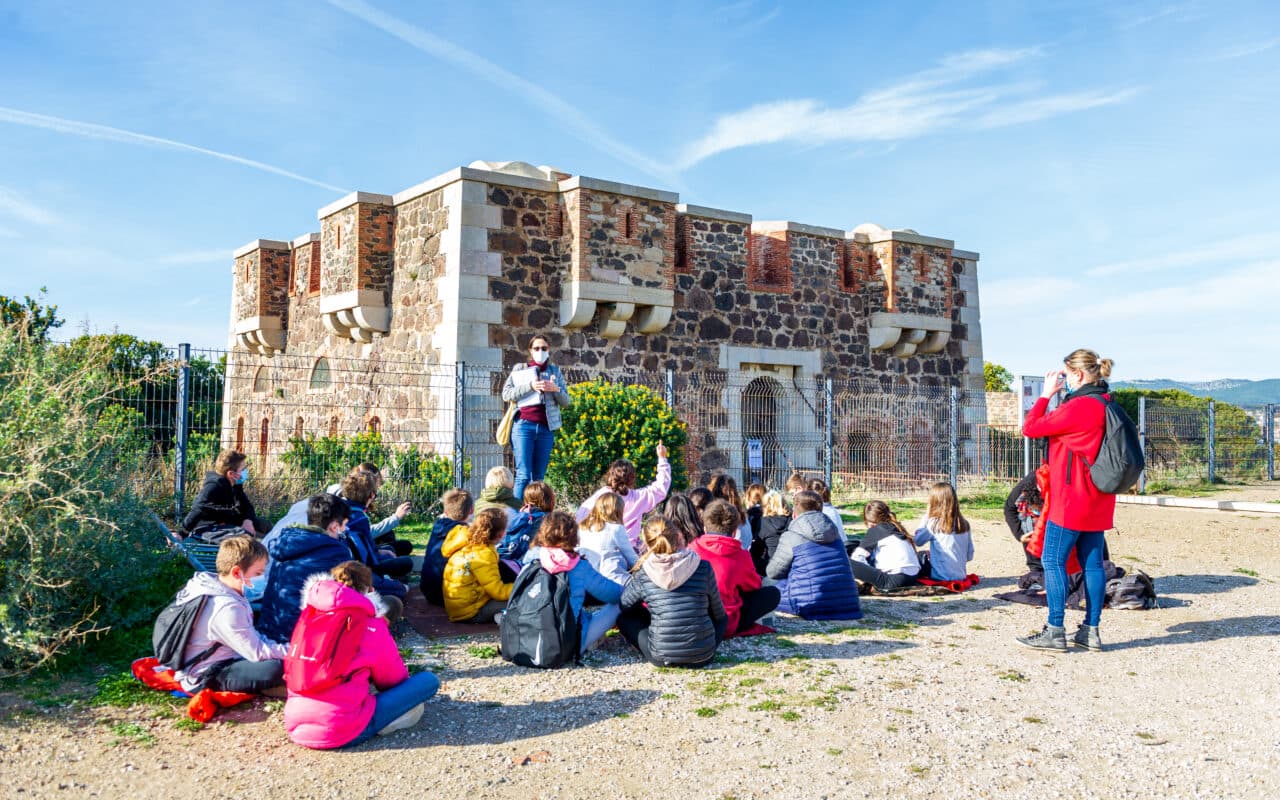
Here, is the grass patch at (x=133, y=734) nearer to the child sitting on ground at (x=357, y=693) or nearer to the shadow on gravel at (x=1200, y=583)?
the child sitting on ground at (x=357, y=693)

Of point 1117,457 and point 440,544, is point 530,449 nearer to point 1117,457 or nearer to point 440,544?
point 440,544

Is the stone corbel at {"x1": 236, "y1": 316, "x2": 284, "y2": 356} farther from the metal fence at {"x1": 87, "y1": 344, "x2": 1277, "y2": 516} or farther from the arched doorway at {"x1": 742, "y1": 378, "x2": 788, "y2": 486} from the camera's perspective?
the arched doorway at {"x1": 742, "y1": 378, "x2": 788, "y2": 486}

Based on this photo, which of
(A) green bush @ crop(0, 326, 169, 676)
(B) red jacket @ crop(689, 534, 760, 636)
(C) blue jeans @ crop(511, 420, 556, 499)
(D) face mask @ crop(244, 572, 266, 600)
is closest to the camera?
(A) green bush @ crop(0, 326, 169, 676)

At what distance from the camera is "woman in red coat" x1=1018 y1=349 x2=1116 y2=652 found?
19.5 ft

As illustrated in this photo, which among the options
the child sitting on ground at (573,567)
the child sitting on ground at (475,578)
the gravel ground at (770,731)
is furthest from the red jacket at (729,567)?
the child sitting on ground at (475,578)

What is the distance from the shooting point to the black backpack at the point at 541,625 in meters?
5.52

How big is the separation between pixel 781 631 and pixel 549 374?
424cm

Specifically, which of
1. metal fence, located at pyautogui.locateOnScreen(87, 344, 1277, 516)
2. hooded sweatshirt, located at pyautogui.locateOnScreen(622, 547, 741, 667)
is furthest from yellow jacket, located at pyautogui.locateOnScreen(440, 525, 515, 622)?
metal fence, located at pyautogui.locateOnScreen(87, 344, 1277, 516)

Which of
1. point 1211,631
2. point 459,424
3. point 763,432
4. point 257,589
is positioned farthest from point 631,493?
point 763,432

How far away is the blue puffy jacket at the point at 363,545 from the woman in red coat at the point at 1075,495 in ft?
13.2

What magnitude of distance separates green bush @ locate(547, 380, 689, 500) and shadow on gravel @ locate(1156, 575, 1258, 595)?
5589mm

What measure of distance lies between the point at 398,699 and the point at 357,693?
202mm

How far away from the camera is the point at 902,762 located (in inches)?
166

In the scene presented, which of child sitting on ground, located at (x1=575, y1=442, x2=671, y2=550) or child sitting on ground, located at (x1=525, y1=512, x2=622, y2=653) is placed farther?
child sitting on ground, located at (x1=575, y1=442, x2=671, y2=550)
